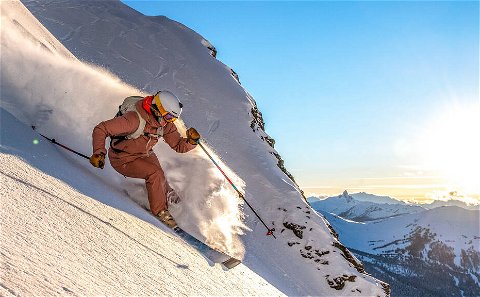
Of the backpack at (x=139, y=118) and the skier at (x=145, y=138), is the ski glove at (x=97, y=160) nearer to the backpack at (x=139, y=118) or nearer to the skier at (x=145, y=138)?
the skier at (x=145, y=138)

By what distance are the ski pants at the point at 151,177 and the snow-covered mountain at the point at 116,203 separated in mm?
423

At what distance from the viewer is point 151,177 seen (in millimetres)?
7684

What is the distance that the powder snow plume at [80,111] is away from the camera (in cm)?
889

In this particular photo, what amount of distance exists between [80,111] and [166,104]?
12.5 feet

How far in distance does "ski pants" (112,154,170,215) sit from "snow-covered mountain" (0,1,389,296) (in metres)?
0.42

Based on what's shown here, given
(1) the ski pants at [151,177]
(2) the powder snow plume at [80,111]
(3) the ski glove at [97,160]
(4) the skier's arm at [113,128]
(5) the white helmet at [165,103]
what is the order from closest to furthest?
(3) the ski glove at [97,160] → (4) the skier's arm at [113,128] → (5) the white helmet at [165,103] → (1) the ski pants at [151,177] → (2) the powder snow plume at [80,111]

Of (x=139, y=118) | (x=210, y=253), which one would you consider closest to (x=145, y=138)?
(x=139, y=118)

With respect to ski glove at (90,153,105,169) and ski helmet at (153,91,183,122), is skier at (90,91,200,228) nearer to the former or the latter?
ski helmet at (153,91,183,122)

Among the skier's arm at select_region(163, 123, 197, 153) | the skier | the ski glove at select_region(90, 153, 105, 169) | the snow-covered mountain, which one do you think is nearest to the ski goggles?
A: the skier

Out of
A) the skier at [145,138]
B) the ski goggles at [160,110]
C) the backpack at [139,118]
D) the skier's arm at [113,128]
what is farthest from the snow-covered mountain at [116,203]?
the ski goggles at [160,110]

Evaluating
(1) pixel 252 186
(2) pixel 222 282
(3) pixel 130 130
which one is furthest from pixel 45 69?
(1) pixel 252 186

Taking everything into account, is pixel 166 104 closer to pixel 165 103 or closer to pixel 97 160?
pixel 165 103

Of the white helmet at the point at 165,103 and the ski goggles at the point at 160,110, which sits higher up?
the white helmet at the point at 165,103

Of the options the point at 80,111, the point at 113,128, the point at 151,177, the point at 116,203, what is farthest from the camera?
the point at 80,111
